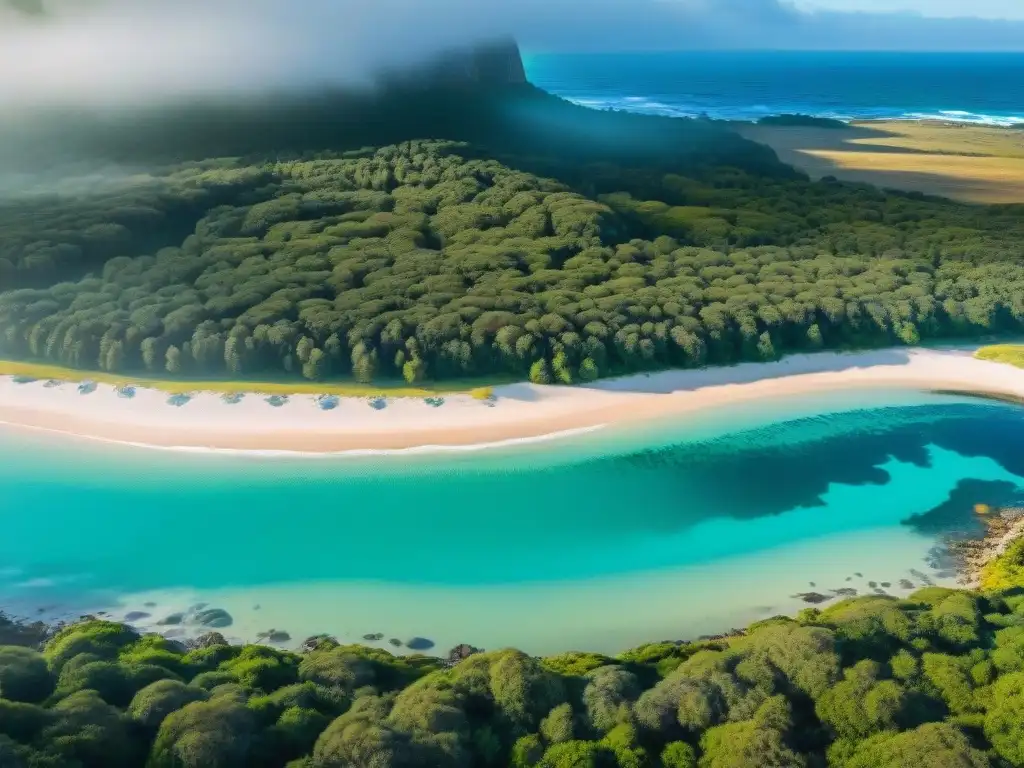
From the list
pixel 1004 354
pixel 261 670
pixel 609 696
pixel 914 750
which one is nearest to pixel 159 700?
pixel 261 670

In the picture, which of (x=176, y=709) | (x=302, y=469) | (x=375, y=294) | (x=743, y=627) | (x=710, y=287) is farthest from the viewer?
(x=710, y=287)

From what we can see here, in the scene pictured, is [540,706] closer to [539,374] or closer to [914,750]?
[914,750]

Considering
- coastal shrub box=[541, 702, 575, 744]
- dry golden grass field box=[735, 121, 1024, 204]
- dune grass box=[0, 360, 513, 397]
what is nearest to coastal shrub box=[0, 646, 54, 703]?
coastal shrub box=[541, 702, 575, 744]

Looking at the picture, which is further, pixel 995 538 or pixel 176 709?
pixel 995 538

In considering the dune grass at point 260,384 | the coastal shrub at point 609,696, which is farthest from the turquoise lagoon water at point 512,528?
the coastal shrub at point 609,696

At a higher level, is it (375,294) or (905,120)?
(905,120)

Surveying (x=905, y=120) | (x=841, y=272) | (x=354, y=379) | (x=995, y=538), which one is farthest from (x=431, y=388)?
(x=905, y=120)

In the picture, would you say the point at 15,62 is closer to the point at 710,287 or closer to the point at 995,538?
the point at 710,287

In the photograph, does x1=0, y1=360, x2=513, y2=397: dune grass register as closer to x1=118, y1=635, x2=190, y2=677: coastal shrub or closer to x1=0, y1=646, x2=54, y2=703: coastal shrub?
x1=118, y1=635, x2=190, y2=677: coastal shrub
